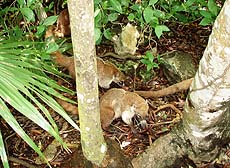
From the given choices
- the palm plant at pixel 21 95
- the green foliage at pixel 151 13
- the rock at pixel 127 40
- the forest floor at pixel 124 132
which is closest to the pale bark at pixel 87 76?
the palm plant at pixel 21 95

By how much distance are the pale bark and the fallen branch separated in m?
0.93

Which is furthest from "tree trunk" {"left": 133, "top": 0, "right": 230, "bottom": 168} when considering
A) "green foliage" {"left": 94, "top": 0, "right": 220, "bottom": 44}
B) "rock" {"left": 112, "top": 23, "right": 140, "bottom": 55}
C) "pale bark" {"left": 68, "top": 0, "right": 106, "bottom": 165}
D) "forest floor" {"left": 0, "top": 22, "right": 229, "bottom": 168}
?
"rock" {"left": 112, "top": 23, "right": 140, "bottom": 55}

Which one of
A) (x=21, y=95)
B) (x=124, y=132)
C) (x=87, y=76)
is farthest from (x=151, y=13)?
(x=21, y=95)

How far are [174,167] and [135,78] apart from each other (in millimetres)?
987

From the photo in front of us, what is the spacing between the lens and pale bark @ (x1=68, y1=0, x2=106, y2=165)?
1822 mm

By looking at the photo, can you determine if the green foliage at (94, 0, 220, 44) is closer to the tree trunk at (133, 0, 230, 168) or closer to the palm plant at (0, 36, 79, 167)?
the palm plant at (0, 36, 79, 167)

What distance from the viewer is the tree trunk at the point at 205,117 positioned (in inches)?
87.2

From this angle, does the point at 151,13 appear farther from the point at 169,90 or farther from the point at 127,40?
the point at 127,40

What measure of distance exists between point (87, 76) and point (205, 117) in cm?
87

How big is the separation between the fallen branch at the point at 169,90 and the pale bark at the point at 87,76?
0.93 metres

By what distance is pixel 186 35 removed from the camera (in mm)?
4105

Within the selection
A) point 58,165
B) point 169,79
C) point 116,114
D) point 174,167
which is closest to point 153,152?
point 174,167

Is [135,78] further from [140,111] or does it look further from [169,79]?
[140,111]

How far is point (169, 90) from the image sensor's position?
334 centimetres
